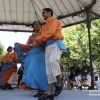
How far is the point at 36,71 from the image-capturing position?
4.12 meters

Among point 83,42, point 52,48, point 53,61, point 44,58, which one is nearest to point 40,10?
point 44,58

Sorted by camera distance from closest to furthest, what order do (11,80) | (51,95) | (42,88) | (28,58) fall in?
(51,95)
(42,88)
(28,58)
(11,80)

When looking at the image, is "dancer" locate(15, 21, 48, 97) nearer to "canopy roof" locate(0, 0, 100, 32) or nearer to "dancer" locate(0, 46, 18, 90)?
"dancer" locate(0, 46, 18, 90)

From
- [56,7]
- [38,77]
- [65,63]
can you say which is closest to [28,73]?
[38,77]

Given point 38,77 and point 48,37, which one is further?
point 38,77

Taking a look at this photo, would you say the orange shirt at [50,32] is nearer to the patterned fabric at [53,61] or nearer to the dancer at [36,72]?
the patterned fabric at [53,61]

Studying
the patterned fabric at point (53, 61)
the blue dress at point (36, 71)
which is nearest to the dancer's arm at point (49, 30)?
the patterned fabric at point (53, 61)

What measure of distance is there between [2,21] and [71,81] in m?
4.92

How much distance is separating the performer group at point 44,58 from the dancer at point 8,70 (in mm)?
2137

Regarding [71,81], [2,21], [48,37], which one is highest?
[2,21]

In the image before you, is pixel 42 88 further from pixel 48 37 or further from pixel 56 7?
pixel 56 7

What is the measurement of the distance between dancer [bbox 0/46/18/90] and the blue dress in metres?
2.70

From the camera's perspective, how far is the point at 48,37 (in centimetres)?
369

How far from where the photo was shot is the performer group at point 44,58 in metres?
3.70
